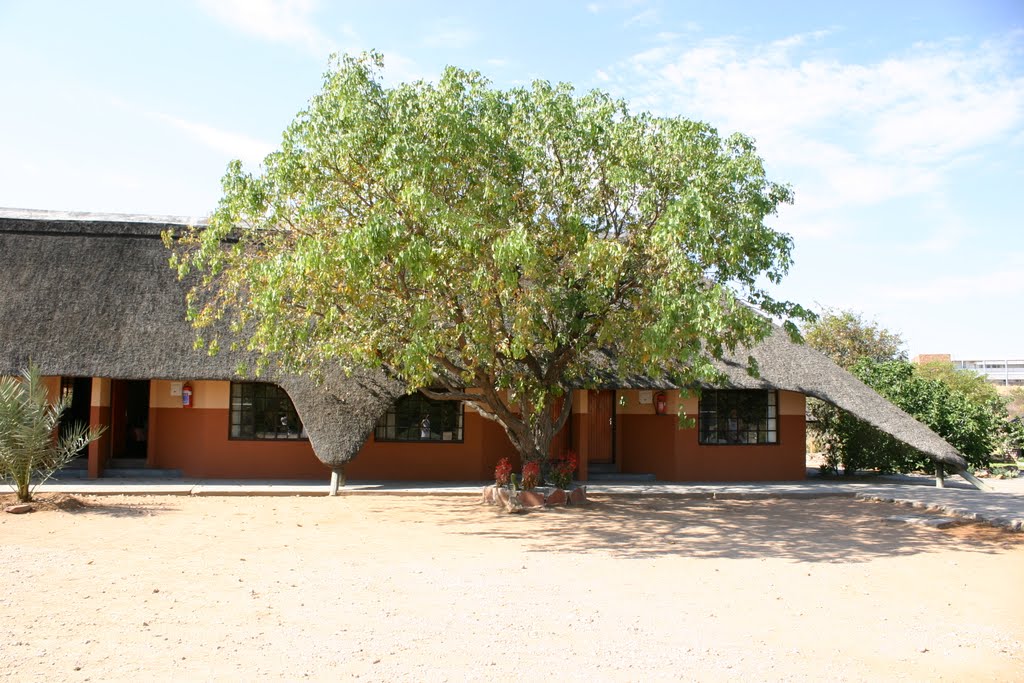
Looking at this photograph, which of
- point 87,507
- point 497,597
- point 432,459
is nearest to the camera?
point 497,597

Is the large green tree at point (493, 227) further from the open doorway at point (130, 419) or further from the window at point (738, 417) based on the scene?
the open doorway at point (130, 419)

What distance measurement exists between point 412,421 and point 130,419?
21.6 feet

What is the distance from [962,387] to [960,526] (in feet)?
52.1

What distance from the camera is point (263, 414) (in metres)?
16.2

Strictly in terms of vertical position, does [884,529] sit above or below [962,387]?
below

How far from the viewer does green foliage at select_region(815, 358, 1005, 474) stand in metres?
18.1

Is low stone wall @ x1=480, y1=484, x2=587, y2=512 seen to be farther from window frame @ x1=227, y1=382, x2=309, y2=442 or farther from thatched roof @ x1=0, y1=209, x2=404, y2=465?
window frame @ x1=227, y1=382, x2=309, y2=442

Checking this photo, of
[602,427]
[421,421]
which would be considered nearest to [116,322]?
[421,421]

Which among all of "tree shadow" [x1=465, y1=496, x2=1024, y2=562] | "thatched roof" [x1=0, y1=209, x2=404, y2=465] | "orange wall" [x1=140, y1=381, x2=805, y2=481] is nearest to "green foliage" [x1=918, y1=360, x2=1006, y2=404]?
"orange wall" [x1=140, y1=381, x2=805, y2=481]

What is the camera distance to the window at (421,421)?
1644 centimetres

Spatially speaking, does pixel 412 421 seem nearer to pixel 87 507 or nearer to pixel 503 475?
pixel 503 475

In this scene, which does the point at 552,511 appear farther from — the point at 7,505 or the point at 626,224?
the point at 7,505

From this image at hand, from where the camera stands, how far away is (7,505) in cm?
1226

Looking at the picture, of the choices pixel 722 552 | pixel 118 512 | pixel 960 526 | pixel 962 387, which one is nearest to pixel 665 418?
pixel 960 526
